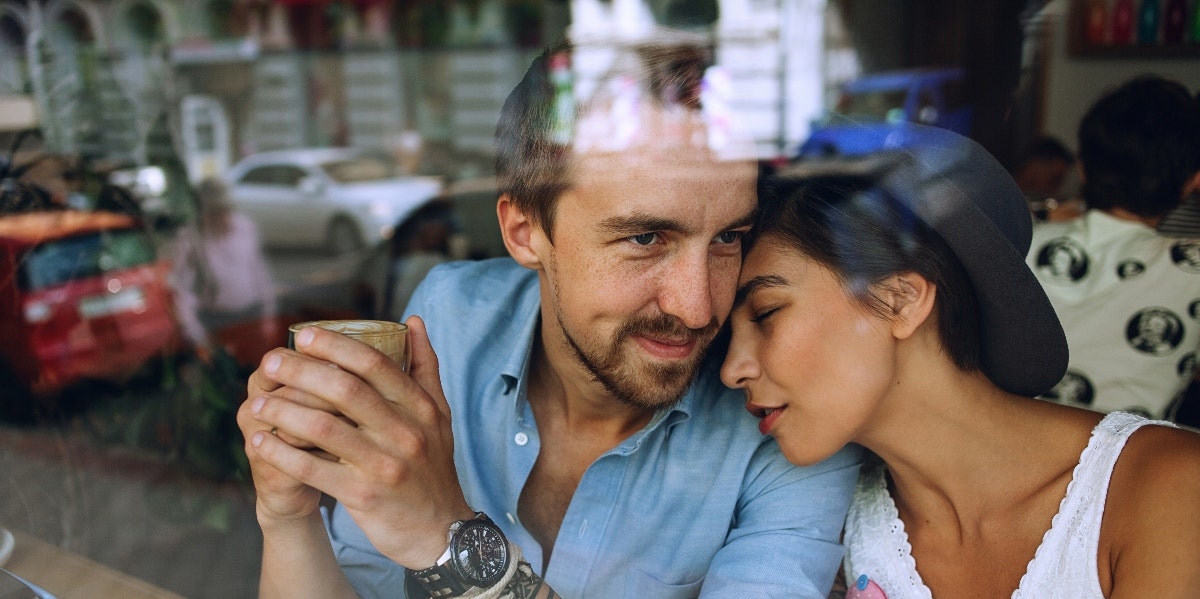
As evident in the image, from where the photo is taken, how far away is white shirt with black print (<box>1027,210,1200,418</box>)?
5.64ft

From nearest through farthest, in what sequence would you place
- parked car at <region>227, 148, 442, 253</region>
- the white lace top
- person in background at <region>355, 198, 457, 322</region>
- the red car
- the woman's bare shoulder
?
the woman's bare shoulder < the white lace top < the red car < person in background at <region>355, 198, 457, 322</region> < parked car at <region>227, 148, 442, 253</region>

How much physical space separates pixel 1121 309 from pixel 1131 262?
10 cm

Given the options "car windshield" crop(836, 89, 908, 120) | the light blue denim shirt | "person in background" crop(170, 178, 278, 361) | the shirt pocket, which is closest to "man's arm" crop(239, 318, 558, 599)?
the light blue denim shirt

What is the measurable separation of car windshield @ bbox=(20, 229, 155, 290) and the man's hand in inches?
78.5

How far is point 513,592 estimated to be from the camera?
1165 mm

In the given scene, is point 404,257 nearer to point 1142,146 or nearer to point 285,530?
point 285,530

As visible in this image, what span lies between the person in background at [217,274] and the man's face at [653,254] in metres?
1.81

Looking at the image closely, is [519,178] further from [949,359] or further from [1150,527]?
[1150,527]

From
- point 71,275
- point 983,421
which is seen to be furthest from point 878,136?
point 71,275

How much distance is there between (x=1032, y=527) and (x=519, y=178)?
1.04m

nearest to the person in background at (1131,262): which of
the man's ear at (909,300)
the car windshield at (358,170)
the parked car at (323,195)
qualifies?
the man's ear at (909,300)

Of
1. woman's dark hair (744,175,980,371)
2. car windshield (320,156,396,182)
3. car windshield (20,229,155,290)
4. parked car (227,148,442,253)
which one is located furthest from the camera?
car windshield (320,156,396,182)

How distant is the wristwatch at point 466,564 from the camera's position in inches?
44.1

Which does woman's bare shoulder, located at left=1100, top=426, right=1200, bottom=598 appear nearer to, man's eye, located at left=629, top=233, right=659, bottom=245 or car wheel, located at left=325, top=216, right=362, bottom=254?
man's eye, located at left=629, top=233, right=659, bottom=245
